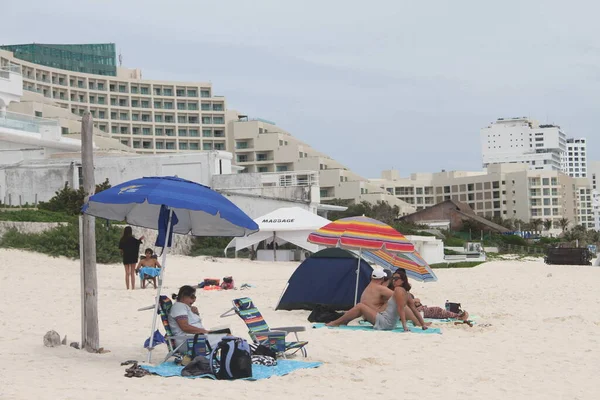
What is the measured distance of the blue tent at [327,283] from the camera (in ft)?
50.0

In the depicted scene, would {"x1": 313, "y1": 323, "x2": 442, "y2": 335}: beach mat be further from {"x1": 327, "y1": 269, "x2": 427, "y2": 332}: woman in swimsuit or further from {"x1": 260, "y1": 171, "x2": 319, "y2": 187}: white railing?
{"x1": 260, "y1": 171, "x2": 319, "y2": 187}: white railing

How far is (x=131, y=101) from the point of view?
336ft

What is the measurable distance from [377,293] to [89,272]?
4.70 metres

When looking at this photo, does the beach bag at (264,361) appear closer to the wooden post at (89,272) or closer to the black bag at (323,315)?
the wooden post at (89,272)

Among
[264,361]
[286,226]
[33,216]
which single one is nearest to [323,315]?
[264,361]

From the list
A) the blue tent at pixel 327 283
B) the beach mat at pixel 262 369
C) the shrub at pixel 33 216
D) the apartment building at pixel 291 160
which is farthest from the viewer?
the apartment building at pixel 291 160

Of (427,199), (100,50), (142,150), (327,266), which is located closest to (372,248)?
(327,266)

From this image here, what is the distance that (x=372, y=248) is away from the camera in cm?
1444

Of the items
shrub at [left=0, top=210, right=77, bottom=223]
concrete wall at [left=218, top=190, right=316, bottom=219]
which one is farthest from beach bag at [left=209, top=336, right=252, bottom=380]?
concrete wall at [left=218, top=190, right=316, bottom=219]

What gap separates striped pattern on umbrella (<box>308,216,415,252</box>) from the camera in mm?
14516

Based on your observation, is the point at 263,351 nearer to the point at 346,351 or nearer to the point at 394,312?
the point at 346,351

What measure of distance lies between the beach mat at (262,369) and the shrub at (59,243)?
15.1 metres

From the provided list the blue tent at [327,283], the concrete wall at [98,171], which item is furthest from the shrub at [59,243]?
the concrete wall at [98,171]

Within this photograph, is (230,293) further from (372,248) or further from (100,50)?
(100,50)
